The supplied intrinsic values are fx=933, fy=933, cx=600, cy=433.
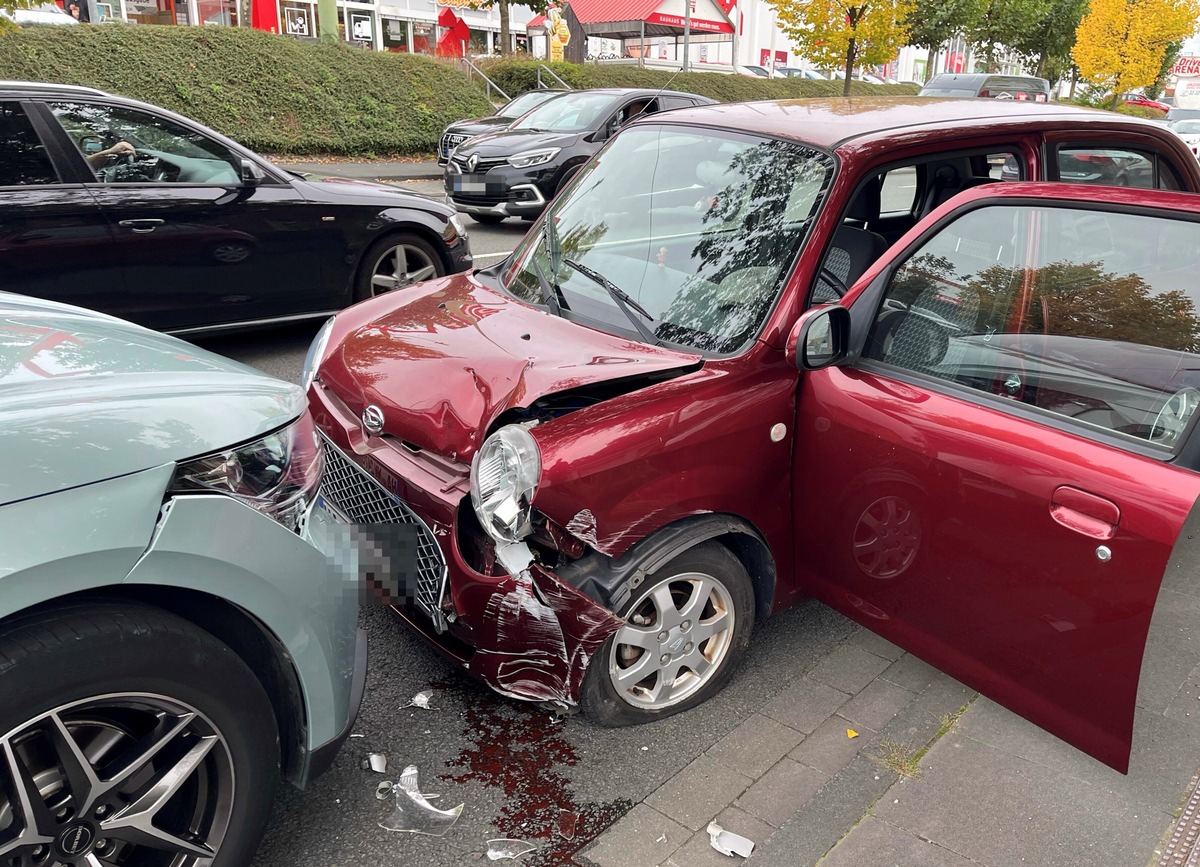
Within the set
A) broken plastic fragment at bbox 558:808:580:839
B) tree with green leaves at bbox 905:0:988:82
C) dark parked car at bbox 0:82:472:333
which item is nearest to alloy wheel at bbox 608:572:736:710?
broken plastic fragment at bbox 558:808:580:839

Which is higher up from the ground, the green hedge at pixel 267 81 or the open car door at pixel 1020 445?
the green hedge at pixel 267 81

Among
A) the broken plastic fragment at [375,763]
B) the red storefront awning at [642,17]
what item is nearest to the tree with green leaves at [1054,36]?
the red storefront awning at [642,17]

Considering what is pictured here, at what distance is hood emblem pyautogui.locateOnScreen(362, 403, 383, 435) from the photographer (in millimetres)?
2936

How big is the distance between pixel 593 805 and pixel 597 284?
1.77 meters

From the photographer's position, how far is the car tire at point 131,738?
167 centimetres

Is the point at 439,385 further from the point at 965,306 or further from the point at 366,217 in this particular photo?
the point at 366,217

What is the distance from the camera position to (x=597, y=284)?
134 inches

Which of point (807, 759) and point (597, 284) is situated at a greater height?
point (597, 284)

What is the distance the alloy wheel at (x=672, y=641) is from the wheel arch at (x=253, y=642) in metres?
0.92

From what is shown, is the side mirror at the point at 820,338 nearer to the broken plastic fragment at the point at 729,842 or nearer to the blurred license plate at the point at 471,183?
the broken plastic fragment at the point at 729,842

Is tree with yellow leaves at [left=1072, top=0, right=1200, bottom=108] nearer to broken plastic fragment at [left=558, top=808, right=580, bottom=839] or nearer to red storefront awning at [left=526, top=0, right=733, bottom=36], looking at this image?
→ red storefront awning at [left=526, top=0, right=733, bottom=36]

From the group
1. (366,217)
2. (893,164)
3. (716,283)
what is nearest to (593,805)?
(716,283)

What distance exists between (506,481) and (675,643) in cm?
78

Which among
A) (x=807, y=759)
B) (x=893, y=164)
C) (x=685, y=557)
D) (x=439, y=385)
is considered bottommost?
(x=807, y=759)
